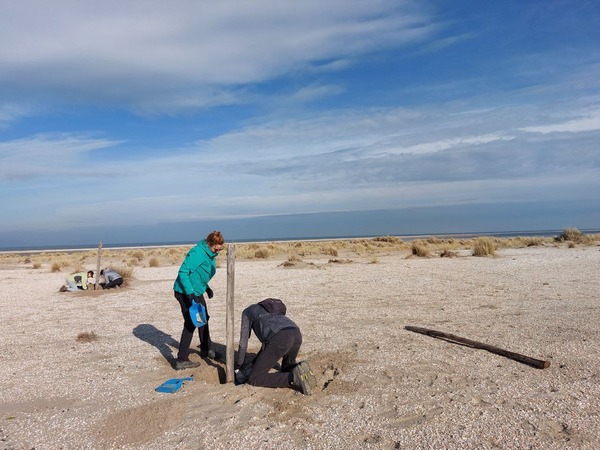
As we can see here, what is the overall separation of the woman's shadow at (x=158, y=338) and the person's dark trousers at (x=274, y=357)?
1.93 m

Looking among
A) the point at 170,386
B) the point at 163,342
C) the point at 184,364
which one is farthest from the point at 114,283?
the point at 170,386

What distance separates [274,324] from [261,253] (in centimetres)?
2450

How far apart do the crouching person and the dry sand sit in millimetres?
130

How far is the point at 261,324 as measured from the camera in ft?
19.5

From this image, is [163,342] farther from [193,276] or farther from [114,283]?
[114,283]

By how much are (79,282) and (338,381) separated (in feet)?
38.3

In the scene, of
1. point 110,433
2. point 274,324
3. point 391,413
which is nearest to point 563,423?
point 391,413

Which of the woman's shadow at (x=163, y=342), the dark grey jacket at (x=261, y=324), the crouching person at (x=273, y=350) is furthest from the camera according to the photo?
the woman's shadow at (x=163, y=342)

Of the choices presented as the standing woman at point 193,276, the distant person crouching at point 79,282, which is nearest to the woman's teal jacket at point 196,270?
the standing woman at point 193,276

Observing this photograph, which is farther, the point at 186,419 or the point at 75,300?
the point at 75,300

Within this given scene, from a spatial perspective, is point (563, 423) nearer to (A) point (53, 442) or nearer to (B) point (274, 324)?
(B) point (274, 324)

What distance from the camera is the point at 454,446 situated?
4285 mm

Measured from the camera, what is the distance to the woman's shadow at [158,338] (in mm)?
7938

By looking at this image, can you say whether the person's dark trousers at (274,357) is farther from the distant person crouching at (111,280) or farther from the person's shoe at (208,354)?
the distant person crouching at (111,280)
